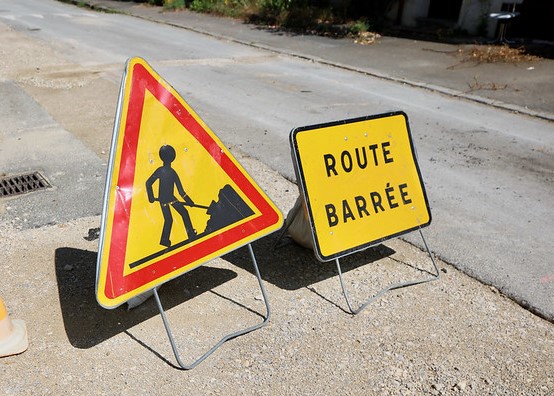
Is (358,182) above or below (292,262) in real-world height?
above

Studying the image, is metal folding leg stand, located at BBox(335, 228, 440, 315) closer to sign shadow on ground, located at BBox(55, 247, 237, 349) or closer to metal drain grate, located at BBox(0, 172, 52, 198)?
sign shadow on ground, located at BBox(55, 247, 237, 349)

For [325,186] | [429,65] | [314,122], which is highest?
[429,65]

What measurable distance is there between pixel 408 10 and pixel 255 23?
5.25 m

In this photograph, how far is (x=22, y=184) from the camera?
563 cm

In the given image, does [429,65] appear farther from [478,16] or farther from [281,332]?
[281,332]

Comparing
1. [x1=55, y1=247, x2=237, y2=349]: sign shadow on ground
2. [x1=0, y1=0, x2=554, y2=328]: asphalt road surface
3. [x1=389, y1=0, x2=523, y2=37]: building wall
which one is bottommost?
[x1=55, y1=247, x2=237, y2=349]: sign shadow on ground

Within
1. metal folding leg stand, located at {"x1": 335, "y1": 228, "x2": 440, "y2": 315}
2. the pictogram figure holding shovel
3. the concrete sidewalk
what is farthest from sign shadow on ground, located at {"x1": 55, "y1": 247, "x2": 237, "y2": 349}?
the concrete sidewalk

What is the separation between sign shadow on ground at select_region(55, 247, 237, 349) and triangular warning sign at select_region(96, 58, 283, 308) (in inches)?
22.7

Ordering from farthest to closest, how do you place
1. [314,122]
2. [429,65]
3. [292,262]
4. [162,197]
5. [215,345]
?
1. [429,65]
2. [314,122]
3. [292,262]
4. [215,345]
5. [162,197]

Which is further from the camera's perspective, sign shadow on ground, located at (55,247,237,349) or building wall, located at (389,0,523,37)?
building wall, located at (389,0,523,37)

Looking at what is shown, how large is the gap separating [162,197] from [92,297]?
108cm

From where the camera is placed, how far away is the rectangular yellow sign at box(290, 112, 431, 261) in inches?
150

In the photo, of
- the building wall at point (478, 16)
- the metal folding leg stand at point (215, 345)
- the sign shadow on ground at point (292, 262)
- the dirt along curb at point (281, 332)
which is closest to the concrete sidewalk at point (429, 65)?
the building wall at point (478, 16)

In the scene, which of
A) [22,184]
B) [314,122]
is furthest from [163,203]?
[314,122]
